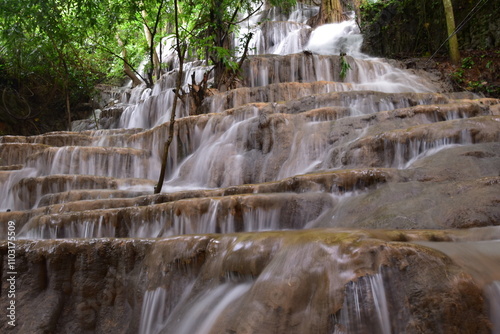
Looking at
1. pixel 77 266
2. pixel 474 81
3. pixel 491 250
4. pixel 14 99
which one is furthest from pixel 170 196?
pixel 14 99

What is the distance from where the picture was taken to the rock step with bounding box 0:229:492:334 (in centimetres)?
201

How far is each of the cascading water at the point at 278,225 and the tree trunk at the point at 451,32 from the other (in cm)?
239

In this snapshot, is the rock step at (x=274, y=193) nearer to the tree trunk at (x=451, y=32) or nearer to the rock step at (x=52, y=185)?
the rock step at (x=52, y=185)

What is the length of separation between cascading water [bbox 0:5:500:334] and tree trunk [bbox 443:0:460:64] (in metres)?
2.39

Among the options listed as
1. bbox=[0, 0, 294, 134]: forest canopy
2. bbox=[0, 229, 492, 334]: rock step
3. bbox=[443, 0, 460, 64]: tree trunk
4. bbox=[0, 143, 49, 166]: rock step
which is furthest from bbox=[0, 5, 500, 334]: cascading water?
bbox=[0, 0, 294, 134]: forest canopy

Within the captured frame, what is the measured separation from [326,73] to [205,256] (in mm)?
9654

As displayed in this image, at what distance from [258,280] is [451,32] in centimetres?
1066

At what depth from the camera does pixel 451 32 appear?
34.7 feet

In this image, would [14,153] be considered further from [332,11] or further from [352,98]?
[332,11]

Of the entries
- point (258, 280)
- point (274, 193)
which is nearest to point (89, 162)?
point (274, 193)

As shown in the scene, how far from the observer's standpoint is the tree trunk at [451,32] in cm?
1038

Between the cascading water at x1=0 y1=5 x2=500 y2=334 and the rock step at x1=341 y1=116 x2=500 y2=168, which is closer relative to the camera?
the cascading water at x1=0 y1=5 x2=500 y2=334

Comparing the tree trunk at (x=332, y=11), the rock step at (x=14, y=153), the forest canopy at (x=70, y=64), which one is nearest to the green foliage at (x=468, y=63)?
the forest canopy at (x=70, y=64)

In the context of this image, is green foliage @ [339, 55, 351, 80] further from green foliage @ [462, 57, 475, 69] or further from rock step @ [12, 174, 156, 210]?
rock step @ [12, 174, 156, 210]
